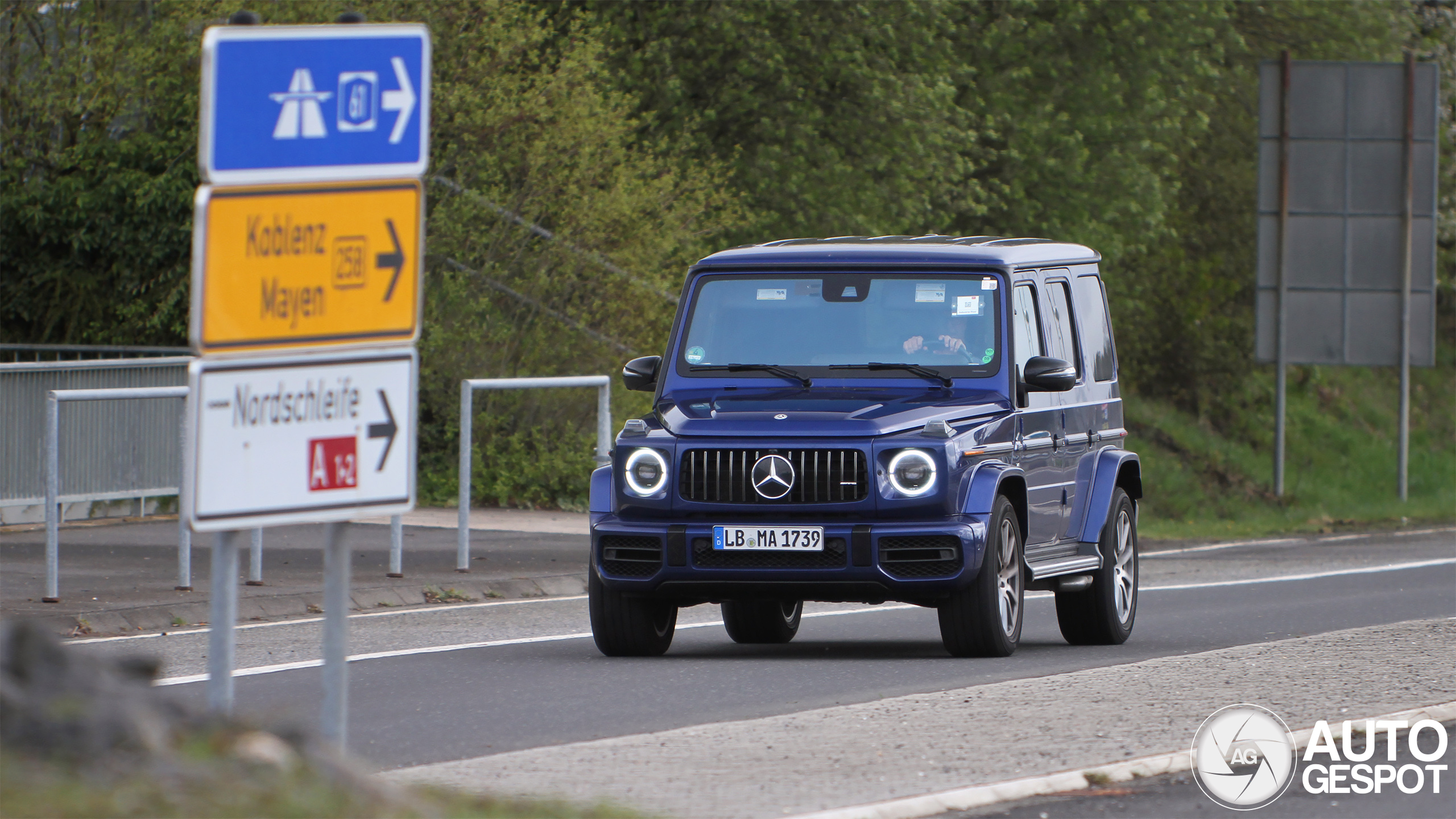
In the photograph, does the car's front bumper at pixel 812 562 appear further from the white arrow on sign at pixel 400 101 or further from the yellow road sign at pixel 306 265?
the white arrow on sign at pixel 400 101

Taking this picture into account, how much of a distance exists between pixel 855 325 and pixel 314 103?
6.78 m

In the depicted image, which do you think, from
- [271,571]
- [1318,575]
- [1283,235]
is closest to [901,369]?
[271,571]

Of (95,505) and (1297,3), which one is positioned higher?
(1297,3)

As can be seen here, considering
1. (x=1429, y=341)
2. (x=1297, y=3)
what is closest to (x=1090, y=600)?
(x=1429, y=341)

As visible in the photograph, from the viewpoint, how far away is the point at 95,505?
19.8m

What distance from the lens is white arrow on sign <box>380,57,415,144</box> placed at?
5844mm

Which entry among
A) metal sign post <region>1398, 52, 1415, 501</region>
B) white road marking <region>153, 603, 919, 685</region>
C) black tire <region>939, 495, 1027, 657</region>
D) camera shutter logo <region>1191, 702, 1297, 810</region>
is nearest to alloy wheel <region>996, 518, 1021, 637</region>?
black tire <region>939, 495, 1027, 657</region>

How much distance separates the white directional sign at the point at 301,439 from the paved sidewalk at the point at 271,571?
7.47 metres

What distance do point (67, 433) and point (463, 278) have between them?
6.76 metres

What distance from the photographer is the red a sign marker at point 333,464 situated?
594cm

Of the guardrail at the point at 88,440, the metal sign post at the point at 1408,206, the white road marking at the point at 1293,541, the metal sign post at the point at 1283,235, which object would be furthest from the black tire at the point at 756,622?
the metal sign post at the point at 1408,206

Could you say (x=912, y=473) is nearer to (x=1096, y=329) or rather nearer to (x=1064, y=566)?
(x=1064, y=566)

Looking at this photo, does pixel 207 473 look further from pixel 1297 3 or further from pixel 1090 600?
pixel 1297 3

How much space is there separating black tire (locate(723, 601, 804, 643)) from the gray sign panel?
67.9ft
